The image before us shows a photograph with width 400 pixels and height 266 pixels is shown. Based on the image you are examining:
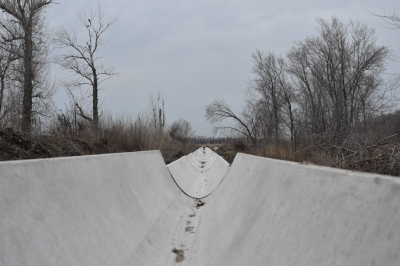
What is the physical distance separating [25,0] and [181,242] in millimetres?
13117

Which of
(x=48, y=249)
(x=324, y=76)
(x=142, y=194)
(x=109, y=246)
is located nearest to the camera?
(x=48, y=249)

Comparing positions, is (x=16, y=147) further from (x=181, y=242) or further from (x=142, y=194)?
(x=181, y=242)

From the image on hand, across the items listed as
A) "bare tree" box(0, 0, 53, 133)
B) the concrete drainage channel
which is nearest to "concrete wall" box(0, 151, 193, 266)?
the concrete drainage channel

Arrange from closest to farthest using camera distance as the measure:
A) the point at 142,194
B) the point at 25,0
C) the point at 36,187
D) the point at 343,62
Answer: the point at 36,187 → the point at 142,194 → the point at 25,0 → the point at 343,62

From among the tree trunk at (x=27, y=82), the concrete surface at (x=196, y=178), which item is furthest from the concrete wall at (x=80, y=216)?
the tree trunk at (x=27, y=82)

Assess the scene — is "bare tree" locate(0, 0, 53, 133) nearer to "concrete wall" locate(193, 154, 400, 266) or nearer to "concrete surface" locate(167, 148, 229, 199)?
"concrete surface" locate(167, 148, 229, 199)

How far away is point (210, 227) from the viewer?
3543 millimetres

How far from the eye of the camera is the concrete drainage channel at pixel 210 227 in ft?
3.43

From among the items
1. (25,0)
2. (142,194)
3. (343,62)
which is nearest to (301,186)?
(142,194)

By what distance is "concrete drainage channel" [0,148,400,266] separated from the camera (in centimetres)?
104

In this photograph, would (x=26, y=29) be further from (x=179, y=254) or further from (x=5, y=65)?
(x=179, y=254)

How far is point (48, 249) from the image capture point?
1468mm

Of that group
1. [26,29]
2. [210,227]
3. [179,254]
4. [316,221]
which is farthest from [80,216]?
[26,29]

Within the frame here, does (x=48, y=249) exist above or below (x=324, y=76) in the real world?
below
